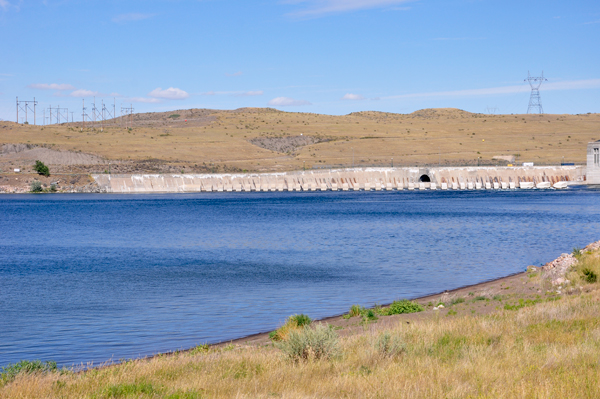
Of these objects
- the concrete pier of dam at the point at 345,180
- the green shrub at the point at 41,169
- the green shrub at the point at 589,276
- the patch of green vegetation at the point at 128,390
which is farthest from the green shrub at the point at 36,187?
the patch of green vegetation at the point at 128,390

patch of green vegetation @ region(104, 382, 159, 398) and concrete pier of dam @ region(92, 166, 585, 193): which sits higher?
concrete pier of dam @ region(92, 166, 585, 193)

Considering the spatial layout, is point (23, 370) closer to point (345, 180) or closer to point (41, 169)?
point (345, 180)

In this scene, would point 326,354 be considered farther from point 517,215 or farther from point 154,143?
point 154,143

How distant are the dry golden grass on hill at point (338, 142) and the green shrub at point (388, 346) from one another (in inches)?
4838

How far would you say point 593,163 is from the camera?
10300cm

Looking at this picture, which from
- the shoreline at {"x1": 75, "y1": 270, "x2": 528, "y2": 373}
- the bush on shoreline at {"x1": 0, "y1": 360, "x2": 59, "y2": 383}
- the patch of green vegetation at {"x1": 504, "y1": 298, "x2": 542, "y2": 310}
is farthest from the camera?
the patch of green vegetation at {"x1": 504, "y1": 298, "x2": 542, "y2": 310}

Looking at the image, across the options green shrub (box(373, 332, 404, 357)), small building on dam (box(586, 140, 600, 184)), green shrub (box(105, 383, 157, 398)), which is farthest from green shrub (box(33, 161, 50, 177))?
green shrub (box(105, 383, 157, 398))

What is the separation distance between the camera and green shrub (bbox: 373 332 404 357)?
33.6ft

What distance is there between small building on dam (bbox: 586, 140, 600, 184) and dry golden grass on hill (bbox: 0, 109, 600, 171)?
96.9 feet

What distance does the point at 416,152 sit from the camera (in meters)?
147

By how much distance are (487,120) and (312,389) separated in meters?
198

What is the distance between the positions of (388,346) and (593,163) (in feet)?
341

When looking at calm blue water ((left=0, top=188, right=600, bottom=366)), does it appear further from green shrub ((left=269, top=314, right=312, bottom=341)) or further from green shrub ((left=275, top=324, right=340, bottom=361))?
green shrub ((left=275, top=324, right=340, bottom=361))

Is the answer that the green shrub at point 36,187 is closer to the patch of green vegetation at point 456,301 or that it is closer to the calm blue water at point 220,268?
the calm blue water at point 220,268
